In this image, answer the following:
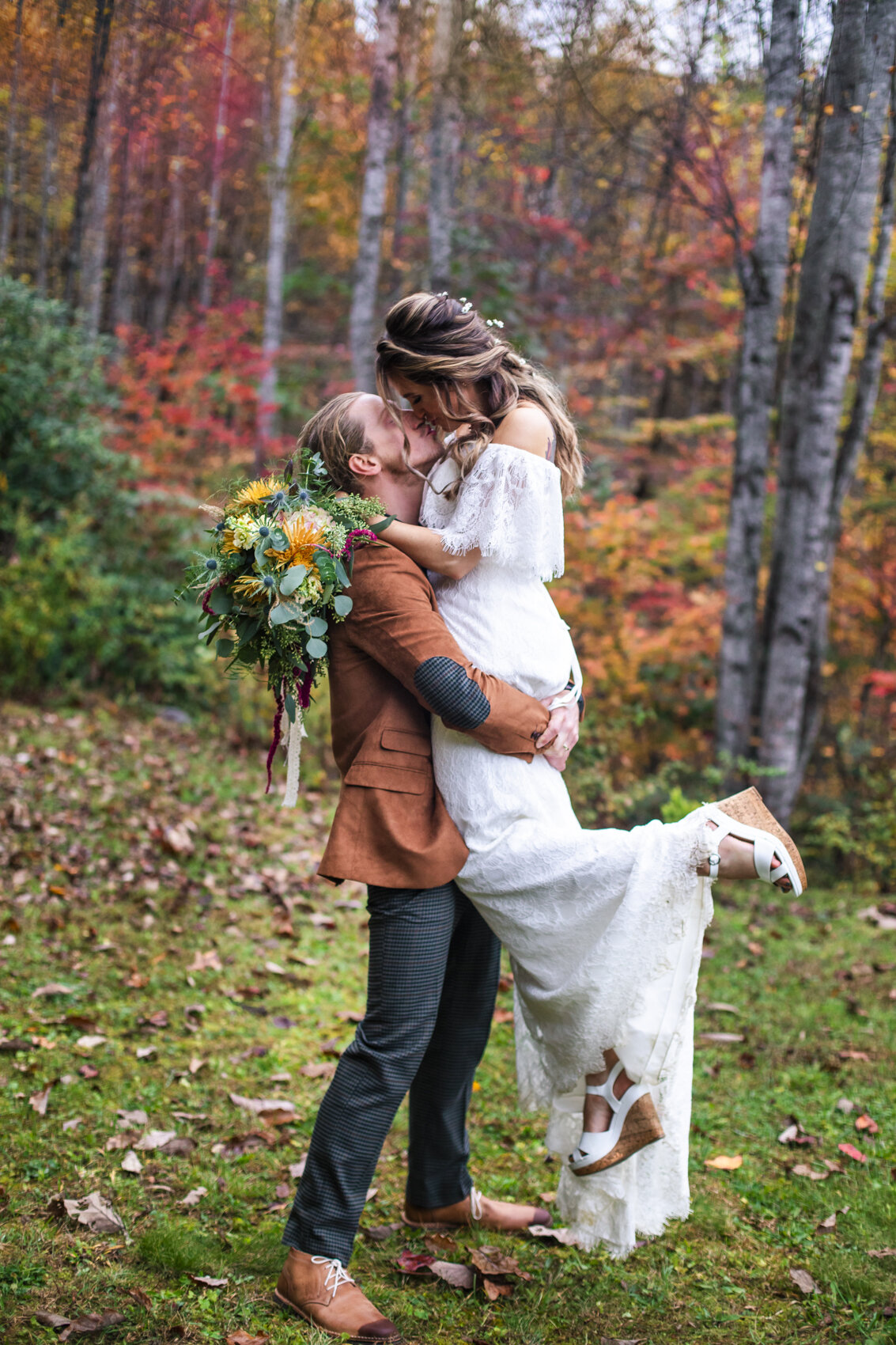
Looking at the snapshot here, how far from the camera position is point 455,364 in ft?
7.84

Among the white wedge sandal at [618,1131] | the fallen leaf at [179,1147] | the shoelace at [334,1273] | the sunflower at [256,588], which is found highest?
the sunflower at [256,588]

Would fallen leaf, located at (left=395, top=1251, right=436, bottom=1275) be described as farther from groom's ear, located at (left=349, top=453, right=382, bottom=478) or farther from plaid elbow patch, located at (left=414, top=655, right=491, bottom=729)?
groom's ear, located at (left=349, top=453, right=382, bottom=478)

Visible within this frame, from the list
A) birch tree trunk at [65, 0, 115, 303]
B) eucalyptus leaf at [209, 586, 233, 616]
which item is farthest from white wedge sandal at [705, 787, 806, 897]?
birch tree trunk at [65, 0, 115, 303]

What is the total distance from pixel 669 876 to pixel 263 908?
3290mm

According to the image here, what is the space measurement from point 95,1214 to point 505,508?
2.09m

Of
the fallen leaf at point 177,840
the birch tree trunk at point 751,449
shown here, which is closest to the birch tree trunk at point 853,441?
the birch tree trunk at point 751,449

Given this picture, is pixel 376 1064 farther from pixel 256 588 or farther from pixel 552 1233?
pixel 256 588

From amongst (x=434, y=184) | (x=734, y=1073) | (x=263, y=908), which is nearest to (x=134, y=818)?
(x=263, y=908)

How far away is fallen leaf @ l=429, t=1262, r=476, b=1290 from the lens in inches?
98.0

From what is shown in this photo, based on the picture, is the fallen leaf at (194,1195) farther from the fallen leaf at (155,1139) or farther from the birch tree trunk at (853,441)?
the birch tree trunk at (853,441)

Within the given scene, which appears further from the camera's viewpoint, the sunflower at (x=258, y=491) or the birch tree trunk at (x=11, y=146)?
the birch tree trunk at (x=11, y=146)

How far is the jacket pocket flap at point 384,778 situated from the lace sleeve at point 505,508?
0.54 m

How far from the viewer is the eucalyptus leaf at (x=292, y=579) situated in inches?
85.6

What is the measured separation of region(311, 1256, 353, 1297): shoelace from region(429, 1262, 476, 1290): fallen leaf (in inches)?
13.9
